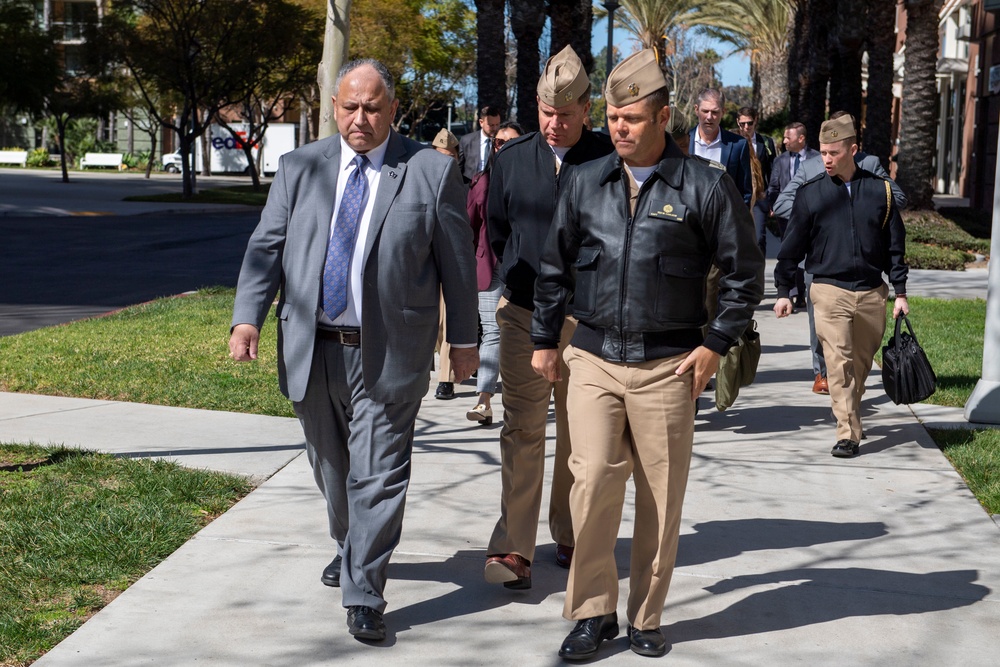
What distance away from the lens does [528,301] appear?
4859 millimetres

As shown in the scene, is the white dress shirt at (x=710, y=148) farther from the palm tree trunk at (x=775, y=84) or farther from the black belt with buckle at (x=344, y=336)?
the palm tree trunk at (x=775, y=84)

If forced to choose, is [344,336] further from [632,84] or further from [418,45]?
[418,45]

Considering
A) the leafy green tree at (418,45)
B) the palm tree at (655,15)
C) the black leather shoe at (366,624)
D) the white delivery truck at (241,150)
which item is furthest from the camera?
the white delivery truck at (241,150)

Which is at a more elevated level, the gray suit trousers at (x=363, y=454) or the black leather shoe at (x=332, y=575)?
the gray suit trousers at (x=363, y=454)

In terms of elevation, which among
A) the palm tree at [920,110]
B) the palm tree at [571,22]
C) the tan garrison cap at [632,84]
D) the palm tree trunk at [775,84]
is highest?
the palm tree trunk at [775,84]

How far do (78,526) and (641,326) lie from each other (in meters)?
2.69

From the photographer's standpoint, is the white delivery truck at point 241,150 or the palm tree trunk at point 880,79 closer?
the palm tree trunk at point 880,79

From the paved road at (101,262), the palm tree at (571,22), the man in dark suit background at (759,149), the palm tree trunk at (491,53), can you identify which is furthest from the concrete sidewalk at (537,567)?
the palm tree at (571,22)

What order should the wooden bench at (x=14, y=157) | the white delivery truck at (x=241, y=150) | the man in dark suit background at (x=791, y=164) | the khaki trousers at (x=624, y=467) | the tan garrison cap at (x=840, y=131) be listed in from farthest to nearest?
the wooden bench at (x=14, y=157), the white delivery truck at (x=241, y=150), the man in dark suit background at (x=791, y=164), the tan garrison cap at (x=840, y=131), the khaki trousers at (x=624, y=467)

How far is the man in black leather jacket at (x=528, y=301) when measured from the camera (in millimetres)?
4754

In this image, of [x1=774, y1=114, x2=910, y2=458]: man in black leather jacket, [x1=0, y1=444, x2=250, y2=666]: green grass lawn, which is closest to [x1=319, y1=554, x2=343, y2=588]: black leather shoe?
[x1=0, y1=444, x2=250, y2=666]: green grass lawn

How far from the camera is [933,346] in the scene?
35.7ft

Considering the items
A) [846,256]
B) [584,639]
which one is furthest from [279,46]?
[584,639]

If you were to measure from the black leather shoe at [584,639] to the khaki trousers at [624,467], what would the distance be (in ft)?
0.11
